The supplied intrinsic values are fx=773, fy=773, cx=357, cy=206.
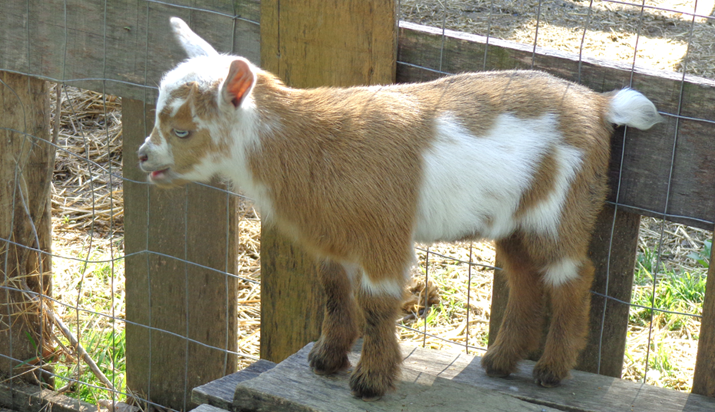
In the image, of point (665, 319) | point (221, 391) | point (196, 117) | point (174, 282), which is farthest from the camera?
point (665, 319)

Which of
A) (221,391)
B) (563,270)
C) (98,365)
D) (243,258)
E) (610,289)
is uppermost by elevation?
(563,270)

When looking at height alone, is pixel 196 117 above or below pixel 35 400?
above

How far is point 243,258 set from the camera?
5.32 metres

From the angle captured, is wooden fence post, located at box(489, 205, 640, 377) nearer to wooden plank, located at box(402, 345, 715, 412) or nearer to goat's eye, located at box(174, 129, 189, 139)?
wooden plank, located at box(402, 345, 715, 412)

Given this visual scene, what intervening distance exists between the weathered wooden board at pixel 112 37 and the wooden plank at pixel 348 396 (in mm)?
1279

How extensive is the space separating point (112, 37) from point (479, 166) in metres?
1.73

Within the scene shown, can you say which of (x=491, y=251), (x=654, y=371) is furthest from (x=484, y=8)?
(x=654, y=371)

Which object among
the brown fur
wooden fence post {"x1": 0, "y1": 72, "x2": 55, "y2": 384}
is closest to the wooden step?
the brown fur

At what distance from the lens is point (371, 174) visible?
2.54 meters

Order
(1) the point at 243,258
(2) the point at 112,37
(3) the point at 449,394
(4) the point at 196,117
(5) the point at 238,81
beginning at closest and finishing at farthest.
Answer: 1. (5) the point at 238,81
2. (4) the point at 196,117
3. (3) the point at 449,394
4. (2) the point at 112,37
5. (1) the point at 243,258

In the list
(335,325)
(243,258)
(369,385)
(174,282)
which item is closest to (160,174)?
(335,325)

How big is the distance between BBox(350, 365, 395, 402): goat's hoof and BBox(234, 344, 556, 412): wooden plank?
25 mm

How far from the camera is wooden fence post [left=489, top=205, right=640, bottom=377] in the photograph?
9.28 ft

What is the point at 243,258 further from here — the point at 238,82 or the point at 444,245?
the point at 238,82
